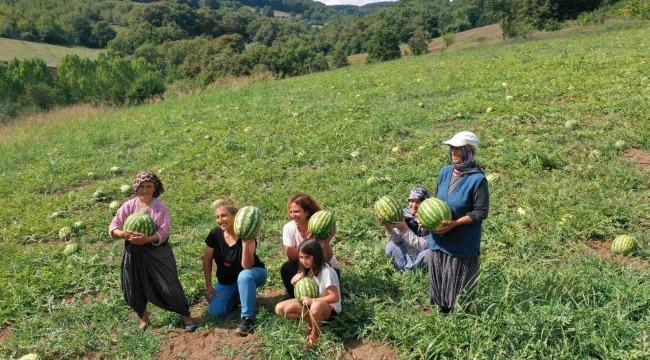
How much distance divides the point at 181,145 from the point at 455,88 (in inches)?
299

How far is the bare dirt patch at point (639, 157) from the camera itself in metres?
6.04

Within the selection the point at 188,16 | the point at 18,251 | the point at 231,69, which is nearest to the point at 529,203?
the point at 18,251

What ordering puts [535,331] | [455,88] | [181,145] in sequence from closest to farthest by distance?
[535,331], [181,145], [455,88]

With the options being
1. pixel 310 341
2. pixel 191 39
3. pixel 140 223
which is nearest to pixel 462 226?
pixel 310 341

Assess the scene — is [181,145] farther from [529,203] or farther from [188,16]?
[188,16]

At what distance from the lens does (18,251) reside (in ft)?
19.8

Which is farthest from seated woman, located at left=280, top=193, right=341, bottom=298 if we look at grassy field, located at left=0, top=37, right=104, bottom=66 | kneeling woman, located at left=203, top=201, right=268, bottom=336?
grassy field, located at left=0, top=37, right=104, bottom=66

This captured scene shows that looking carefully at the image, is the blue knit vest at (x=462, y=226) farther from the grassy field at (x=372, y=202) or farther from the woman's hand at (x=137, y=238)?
the woman's hand at (x=137, y=238)

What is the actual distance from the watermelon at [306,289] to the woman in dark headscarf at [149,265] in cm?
118

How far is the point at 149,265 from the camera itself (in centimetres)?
412

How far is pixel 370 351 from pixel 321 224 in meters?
1.16

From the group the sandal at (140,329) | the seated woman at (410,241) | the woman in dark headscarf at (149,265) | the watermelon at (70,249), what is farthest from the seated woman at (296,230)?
the watermelon at (70,249)

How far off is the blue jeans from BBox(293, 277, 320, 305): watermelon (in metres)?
0.52

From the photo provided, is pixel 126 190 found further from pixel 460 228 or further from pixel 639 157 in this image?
pixel 639 157
